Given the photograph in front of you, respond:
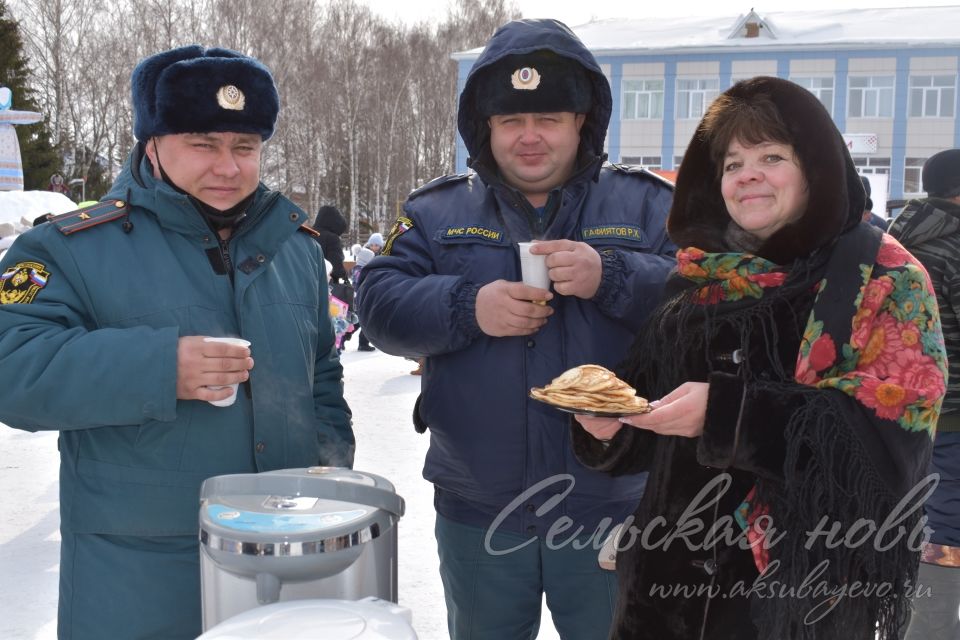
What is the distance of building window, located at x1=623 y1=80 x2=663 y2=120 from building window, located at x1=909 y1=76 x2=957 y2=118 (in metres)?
8.06

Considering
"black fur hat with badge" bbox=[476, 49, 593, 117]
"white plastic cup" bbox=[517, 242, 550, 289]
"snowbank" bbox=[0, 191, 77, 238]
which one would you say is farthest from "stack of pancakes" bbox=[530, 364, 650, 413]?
"snowbank" bbox=[0, 191, 77, 238]

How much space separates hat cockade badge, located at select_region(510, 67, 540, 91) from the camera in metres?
2.20

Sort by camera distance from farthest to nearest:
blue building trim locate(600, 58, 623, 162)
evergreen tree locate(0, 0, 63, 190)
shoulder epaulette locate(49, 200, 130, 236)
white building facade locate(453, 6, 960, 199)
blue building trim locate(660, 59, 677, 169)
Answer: blue building trim locate(600, 58, 623, 162) → blue building trim locate(660, 59, 677, 169) → white building facade locate(453, 6, 960, 199) → evergreen tree locate(0, 0, 63, 190) → shoulder epaulette locate(49, 200, 130, 236)

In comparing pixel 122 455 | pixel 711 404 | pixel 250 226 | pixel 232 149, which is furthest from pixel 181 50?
pixel 711 404

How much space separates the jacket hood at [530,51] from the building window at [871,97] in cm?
2874

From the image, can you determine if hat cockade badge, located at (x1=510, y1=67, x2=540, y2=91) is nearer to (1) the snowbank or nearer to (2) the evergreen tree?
(1) the snowbank

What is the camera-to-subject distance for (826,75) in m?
27.8

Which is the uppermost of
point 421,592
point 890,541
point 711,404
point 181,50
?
point 181,50

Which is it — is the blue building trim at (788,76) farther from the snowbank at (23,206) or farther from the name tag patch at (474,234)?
the name tag patch at (474,234)

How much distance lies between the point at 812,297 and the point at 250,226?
1.28 metres

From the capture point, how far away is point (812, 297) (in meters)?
1.68

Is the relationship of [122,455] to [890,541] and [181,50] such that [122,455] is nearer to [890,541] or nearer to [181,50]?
[181,50]

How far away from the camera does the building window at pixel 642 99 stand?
28.8 meters

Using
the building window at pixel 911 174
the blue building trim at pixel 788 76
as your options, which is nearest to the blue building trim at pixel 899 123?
the blue building trim at pixel 788 76
